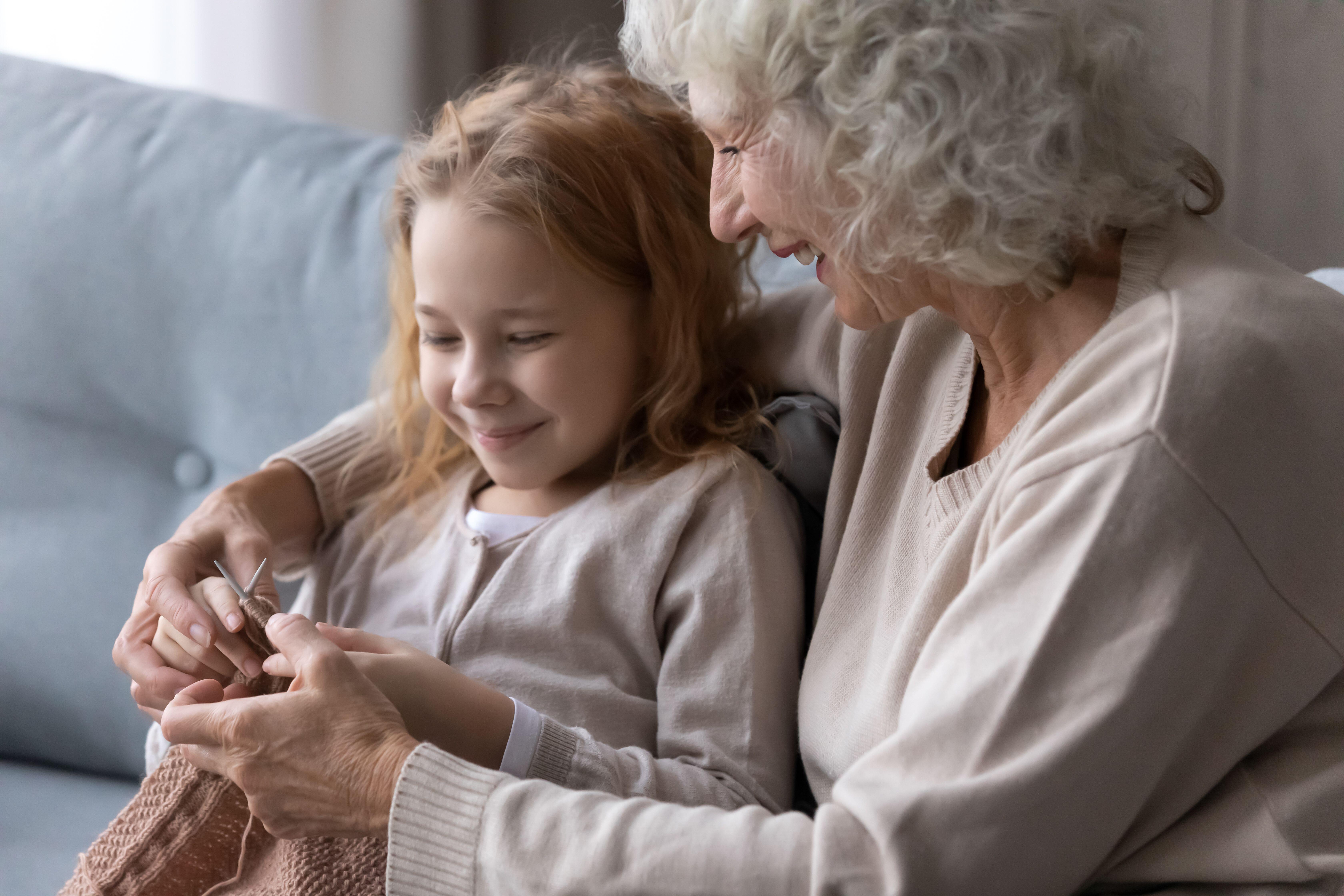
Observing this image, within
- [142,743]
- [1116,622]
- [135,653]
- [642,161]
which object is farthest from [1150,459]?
[142,743]

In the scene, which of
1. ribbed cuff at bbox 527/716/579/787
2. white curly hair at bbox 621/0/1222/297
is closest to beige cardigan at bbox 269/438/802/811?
ribbed cuff at bbox 527/716/579/787

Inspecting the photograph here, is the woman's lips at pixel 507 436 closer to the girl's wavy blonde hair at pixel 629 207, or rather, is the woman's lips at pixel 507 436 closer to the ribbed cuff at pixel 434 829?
the girl's wavy blonde hair at pixel 629 207

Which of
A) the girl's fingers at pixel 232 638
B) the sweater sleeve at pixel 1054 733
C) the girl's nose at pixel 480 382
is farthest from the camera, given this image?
the girl's nose at pixel 480 382

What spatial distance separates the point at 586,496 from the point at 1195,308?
68 centimetres

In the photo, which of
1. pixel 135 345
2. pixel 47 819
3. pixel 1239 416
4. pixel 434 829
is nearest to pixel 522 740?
pixel 434 829

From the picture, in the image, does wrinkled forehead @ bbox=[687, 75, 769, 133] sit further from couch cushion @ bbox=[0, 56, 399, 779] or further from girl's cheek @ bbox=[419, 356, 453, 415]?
couch cushion @ bbox=[0, 56, 399, 779]

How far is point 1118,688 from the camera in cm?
71

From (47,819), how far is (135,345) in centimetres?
60

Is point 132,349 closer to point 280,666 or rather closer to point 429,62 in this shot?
point 280,666

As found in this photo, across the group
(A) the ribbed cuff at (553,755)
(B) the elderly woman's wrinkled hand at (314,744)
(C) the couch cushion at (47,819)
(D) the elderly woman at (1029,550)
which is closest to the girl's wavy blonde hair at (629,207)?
(D) the elderly woman at (1029,550)

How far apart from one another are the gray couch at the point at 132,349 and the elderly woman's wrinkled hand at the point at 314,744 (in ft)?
2.05

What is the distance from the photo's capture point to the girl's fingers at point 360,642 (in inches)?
40.4

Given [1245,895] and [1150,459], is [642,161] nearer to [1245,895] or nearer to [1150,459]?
[1150,459]

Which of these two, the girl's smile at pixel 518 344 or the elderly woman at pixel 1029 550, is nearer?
the elderly woman at pixel 1029 550
